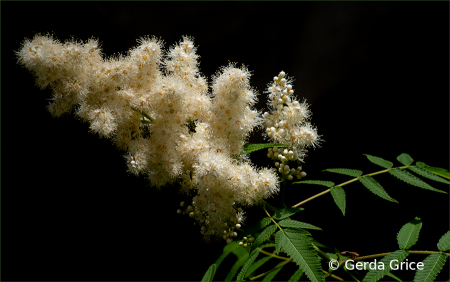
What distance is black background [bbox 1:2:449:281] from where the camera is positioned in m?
1.59

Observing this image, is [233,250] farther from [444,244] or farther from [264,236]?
[444,244]

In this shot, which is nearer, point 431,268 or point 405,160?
point 431,268

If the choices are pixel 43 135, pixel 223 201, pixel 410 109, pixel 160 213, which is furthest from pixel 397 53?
pixel 43 135

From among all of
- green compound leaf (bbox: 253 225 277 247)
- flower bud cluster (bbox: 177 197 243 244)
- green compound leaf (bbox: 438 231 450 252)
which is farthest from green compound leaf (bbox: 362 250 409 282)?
flower bud cluster (bbox: 177 197 243 244)

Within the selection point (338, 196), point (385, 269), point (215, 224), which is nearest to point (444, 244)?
point (385, 269)

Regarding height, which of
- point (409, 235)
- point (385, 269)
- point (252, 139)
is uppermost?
point (252, 139)

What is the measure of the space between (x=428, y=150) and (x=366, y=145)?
0.39 metres

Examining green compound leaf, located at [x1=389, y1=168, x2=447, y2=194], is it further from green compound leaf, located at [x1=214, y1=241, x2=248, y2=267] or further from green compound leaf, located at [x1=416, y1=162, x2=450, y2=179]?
green compound leaf, located at [x1=214, y1=241, x2=248, y2=267]

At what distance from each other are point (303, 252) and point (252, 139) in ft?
3.78

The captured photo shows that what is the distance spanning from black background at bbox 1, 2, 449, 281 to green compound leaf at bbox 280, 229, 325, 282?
2.68ft

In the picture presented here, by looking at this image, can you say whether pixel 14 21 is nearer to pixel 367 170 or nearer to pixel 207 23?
pixel 207 23

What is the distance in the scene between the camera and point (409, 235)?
40.6 inches

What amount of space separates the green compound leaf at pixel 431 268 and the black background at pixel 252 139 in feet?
3.08

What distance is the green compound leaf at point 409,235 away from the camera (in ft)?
3.26
